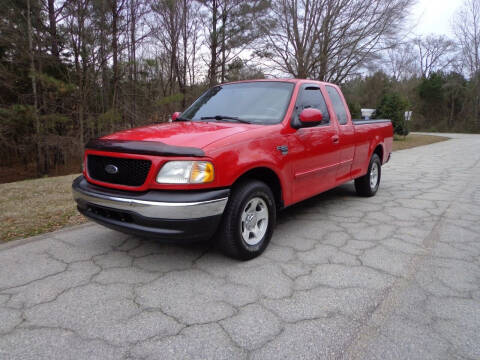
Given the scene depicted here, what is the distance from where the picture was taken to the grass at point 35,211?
12.7 feet

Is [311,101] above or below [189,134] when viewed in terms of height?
above

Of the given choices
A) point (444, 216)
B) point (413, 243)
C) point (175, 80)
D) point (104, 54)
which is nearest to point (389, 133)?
point (444, 216)

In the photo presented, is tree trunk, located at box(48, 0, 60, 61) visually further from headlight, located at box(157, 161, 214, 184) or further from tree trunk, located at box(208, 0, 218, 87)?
headlight, located at box(157, 161, 214, 184)

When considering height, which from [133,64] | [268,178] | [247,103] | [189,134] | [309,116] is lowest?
[268,178]

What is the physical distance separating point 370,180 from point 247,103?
9.59 ft

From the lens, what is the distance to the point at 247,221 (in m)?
3.04

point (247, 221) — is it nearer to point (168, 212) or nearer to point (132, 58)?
point (168, 212)

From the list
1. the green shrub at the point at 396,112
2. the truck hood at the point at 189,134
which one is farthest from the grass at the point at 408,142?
the truck hood at the point at 189,134

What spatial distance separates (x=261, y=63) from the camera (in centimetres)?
1709

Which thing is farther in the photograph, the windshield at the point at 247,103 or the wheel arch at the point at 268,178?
the windshield at the point at 247,103

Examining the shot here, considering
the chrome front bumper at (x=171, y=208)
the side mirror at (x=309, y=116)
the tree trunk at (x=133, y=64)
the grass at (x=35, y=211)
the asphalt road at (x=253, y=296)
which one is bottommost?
the asphalt road at (x=253, y=296)

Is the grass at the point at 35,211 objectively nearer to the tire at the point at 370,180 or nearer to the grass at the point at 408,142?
the tire at the point at 370,180

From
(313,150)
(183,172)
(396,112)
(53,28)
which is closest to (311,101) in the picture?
(313,150)

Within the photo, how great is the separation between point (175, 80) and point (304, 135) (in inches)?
593
